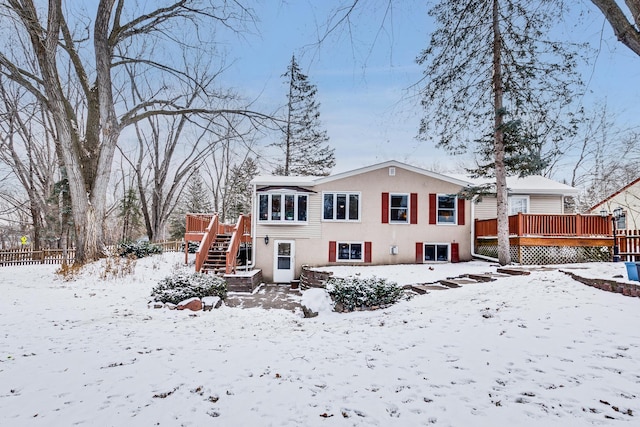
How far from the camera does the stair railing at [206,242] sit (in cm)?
1091

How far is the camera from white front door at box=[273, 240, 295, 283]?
1407 centimetres

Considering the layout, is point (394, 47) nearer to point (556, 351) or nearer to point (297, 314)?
point (556, 351)

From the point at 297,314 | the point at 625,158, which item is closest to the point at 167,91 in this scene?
the point at 297,314

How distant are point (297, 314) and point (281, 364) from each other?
374cm

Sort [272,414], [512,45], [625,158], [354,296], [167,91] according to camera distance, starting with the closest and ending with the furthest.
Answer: [272,414]
[354,296]
[512,45]
[167,91]
[625,158]

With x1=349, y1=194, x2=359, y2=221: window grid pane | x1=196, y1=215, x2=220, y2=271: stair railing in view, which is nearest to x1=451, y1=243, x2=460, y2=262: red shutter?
x1=349, y1=194, x2=359, y2=221: window grid pane

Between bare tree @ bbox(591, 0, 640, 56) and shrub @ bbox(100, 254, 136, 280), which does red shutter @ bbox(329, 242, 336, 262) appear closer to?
shrub @ bbox(100, 254, 136, 280)

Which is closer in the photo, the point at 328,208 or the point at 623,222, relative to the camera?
the point at 328,208

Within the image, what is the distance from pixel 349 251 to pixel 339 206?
2.02 m

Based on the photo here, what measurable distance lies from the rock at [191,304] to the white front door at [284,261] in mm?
7119

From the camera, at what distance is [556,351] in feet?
11.6

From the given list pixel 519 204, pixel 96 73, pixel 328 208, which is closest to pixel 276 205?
pixel 328 208

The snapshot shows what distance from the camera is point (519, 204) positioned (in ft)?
45.1

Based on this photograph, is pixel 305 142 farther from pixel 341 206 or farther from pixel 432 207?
pixel 432 207
